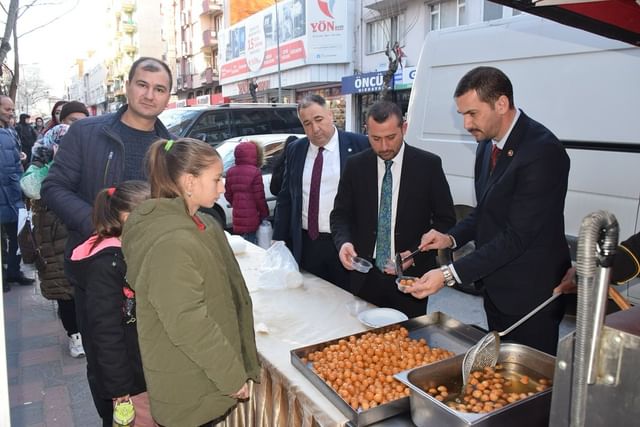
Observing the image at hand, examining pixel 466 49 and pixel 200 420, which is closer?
pixel 200 420

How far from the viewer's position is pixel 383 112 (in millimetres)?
2584

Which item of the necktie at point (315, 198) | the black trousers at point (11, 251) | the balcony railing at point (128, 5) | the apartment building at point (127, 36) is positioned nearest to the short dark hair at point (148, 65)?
the necktie at point (315, 198)

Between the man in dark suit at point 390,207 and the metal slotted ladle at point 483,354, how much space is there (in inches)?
42.6

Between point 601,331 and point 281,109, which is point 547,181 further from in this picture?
point 281,109

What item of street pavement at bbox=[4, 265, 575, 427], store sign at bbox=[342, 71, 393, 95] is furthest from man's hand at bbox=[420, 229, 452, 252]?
store sign at bbox=[342, 71, 393, 95]

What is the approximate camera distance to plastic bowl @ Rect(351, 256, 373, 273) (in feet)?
7.98

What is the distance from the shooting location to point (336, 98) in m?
21.2

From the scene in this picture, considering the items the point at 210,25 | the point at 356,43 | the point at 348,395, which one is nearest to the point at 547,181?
the point at 348,395

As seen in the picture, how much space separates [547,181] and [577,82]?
1.78 metres

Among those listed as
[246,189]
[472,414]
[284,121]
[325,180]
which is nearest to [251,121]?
[284,121]

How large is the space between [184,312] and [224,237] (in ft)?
1.26

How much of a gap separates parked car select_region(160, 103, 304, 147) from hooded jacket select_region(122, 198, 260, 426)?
701cm

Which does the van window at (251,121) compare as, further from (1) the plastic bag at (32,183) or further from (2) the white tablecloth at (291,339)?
(2) the white tablecloth at (291,339)

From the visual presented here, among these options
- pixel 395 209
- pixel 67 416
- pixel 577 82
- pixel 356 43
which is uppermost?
pixel 356 43
